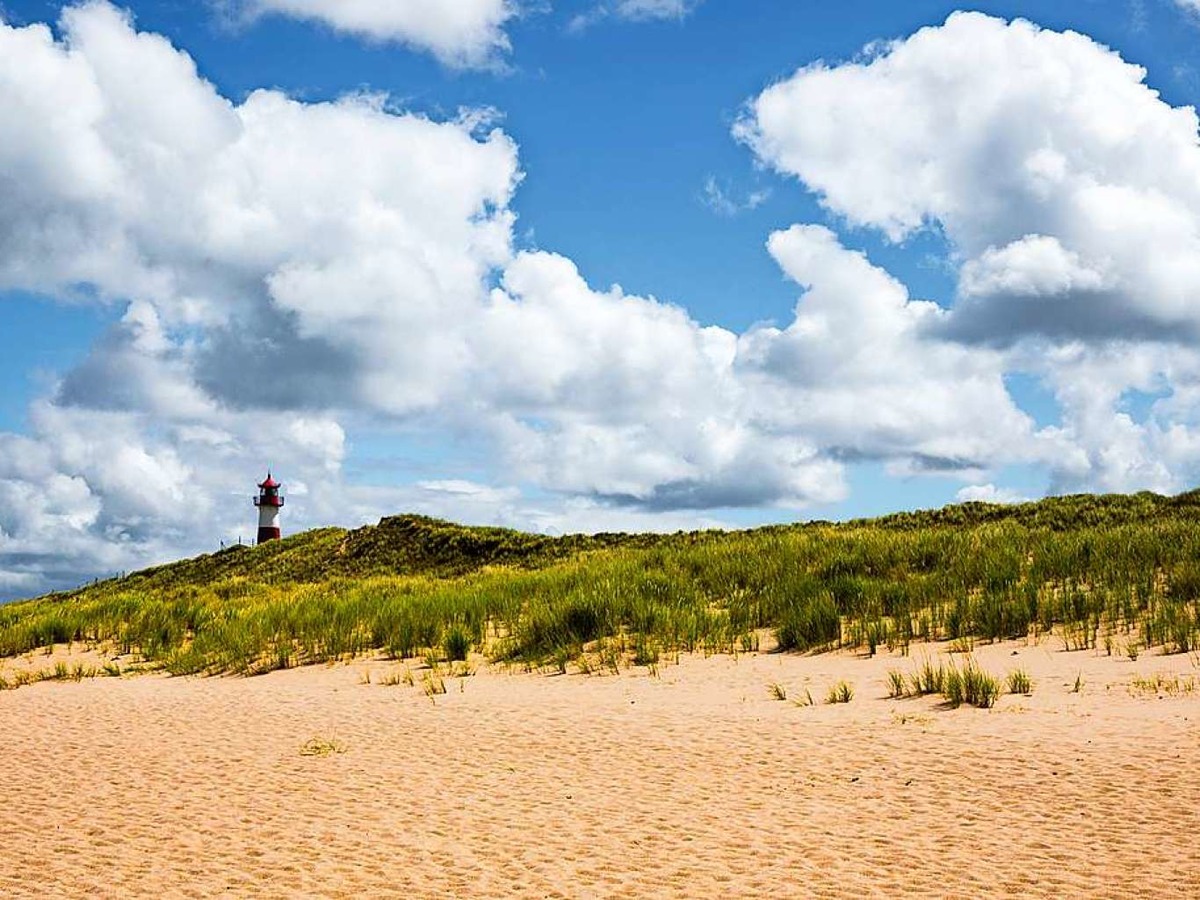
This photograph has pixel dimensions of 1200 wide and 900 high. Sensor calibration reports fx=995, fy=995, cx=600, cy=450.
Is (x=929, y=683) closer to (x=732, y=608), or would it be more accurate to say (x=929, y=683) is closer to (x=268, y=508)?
(x=732, y=608)

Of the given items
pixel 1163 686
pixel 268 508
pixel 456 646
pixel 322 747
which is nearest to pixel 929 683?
pixel 1163 686

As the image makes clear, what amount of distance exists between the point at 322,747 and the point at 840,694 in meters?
4.91

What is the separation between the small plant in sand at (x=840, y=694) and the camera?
9.59 meters

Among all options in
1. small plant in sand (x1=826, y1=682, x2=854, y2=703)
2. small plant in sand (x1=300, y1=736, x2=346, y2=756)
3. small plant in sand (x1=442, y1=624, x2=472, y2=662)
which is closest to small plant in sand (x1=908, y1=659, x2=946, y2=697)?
small plant in sand (x1=826, y1=682, x2=854, y2=703)

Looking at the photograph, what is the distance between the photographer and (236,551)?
160ft

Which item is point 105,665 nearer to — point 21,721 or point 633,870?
point 21,721

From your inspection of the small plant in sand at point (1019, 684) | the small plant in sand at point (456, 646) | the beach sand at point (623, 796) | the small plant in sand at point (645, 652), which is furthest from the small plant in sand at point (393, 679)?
the small plant in sand at point (1019, 684)

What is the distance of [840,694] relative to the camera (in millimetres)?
9789

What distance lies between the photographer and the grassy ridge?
1298 cm

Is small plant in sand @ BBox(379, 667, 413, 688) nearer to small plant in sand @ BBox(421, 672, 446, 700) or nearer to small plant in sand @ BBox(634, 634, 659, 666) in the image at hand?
small plant in sand @ BBox(421, 672, 446, 700)

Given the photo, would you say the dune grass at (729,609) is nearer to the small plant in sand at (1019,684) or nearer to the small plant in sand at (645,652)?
the small plant in sand at (645,652)

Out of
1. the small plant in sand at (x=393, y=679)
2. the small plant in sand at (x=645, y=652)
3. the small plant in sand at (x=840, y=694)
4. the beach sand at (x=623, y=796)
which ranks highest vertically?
the small plant in sand at (x=645, y=652)

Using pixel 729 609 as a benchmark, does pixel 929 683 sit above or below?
below

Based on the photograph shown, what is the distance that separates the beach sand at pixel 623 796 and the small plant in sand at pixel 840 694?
0.56 ft
